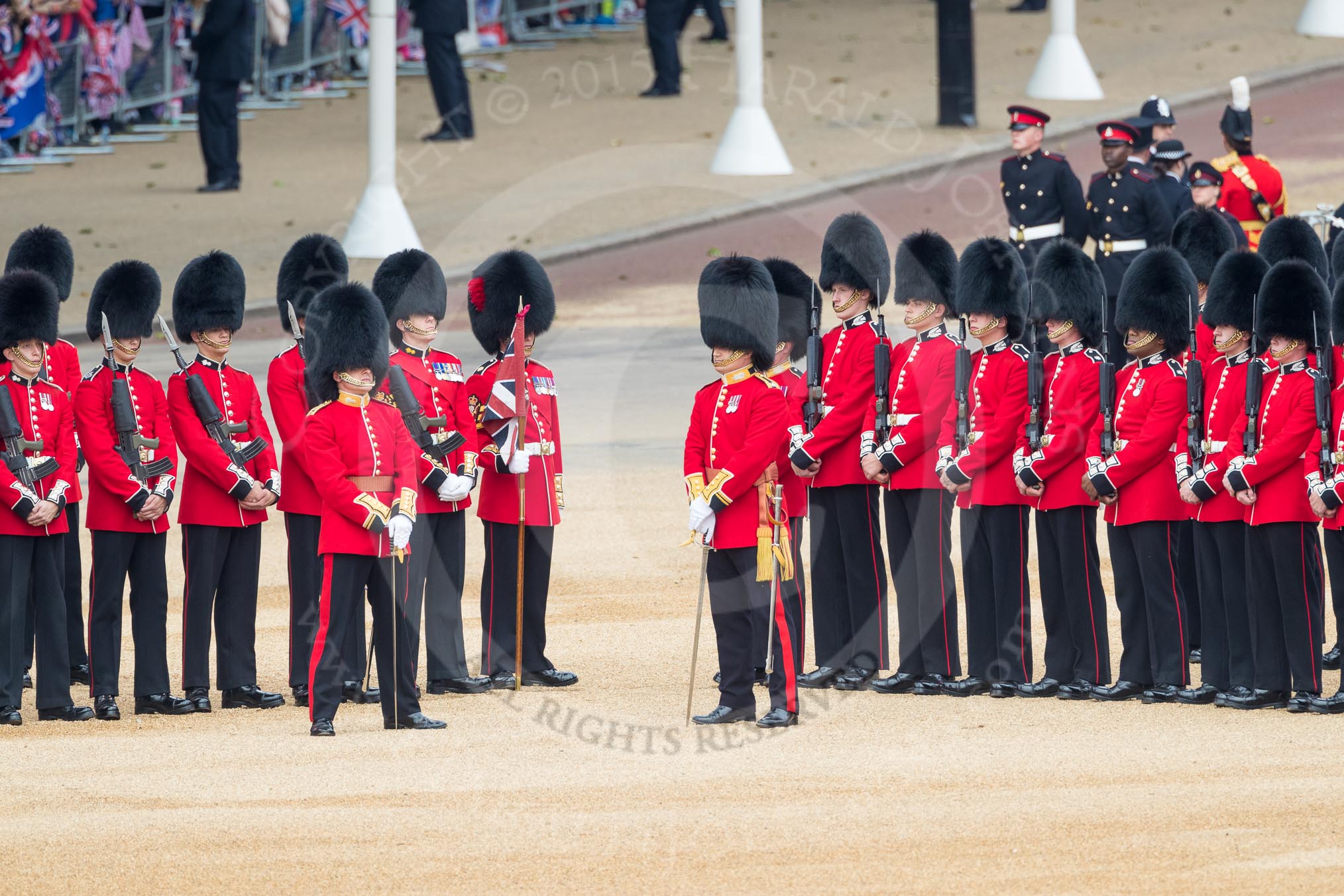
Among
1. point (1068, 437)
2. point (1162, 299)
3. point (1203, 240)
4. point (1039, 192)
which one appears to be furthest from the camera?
point (1039, 192)

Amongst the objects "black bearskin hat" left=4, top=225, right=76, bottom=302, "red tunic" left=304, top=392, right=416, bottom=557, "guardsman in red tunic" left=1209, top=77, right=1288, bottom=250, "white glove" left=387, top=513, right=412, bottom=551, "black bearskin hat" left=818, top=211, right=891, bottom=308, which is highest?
"guardsman in red tunic" left=1209, top=77, right=1288, bottom=250

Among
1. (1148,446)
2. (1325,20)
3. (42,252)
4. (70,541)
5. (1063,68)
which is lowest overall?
(70,541)

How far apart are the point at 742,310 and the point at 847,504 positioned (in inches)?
36.0

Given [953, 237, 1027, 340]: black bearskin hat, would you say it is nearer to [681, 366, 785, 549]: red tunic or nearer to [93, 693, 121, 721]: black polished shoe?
[681, 366, 785, 549]: red tunic

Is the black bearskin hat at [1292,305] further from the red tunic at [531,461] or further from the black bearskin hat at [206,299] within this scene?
the black bearskin hat at [206,299]

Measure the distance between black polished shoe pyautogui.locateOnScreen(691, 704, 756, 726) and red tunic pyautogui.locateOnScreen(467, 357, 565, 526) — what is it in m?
1.01

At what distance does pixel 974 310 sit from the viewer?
6.66 m

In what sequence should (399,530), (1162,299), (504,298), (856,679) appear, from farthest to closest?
(504,298), (856,679), (1162,299), (399,530)

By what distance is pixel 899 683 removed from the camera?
6555 millimetres

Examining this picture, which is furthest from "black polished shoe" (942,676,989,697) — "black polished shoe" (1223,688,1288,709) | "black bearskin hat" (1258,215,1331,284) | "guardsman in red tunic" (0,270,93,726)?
"guardsman in red tunic" (0,270,93,726)

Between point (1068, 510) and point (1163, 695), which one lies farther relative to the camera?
point (1068, 510)

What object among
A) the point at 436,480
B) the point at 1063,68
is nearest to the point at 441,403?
the point at 436,480

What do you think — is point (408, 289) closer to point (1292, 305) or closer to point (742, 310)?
point (742, 310)

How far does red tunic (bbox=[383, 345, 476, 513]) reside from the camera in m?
6.55
